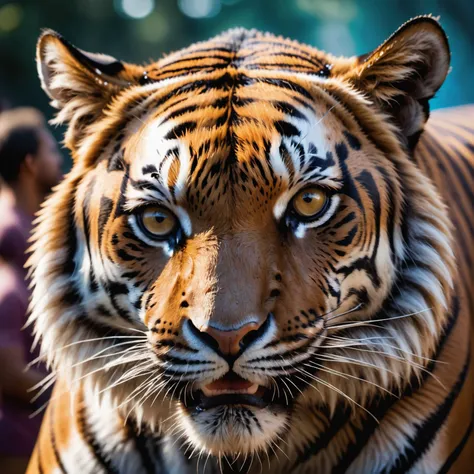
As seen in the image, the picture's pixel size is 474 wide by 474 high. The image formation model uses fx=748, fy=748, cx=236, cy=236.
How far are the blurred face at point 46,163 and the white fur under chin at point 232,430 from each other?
1.75 m

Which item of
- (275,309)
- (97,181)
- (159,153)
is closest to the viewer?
(275,309)

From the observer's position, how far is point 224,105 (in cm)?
127

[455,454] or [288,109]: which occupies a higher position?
[288,109]

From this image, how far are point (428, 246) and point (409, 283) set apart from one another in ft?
0.24

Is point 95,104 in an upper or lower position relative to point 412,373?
upper

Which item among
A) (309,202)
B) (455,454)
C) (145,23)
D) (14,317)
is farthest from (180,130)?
(145,23)

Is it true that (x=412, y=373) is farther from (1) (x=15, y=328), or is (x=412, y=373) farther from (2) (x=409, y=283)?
(1) (x=15, y=328)

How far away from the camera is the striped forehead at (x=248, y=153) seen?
1.19 meters

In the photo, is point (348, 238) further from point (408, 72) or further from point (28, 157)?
point (28, 157)

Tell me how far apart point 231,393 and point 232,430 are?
0.19ft

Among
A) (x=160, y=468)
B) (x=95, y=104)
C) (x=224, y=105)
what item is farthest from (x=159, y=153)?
(x=160, y=468)

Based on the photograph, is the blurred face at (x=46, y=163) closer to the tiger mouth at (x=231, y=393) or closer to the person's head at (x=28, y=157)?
the person's head at (x=28, y=157)

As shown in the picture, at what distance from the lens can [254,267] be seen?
113 cm

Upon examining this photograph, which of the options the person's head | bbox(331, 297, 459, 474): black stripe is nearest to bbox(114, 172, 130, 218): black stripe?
bbox(331, 297, 459, 474): black stripe
